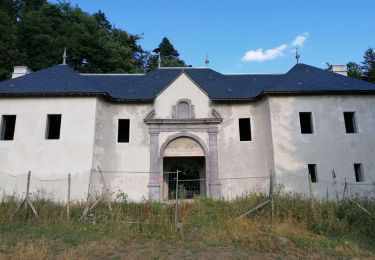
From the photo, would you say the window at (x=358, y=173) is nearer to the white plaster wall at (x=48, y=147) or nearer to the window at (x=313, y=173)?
the window at (x=313, y=173)

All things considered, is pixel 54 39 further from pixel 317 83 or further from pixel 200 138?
pixel 317 83

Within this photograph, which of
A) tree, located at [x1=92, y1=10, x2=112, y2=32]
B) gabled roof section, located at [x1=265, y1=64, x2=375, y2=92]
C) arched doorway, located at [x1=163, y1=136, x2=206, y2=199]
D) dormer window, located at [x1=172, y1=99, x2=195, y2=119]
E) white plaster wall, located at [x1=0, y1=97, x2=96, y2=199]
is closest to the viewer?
white plaster wall, located at [x1=0, y1=97, x2=96, y2=199]

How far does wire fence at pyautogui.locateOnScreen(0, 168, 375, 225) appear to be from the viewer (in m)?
11.9

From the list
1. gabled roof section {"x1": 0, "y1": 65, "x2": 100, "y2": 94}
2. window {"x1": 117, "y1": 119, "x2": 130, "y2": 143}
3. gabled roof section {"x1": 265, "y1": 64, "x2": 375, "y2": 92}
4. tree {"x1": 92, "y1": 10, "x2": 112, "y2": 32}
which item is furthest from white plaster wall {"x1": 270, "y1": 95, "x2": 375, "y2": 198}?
tree {"x1": 92, "y1": 10, "x2": 112, "y2": 32}

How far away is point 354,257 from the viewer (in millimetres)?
7797

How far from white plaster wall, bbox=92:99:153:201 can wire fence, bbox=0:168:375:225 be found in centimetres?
5

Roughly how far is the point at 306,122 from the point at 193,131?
6.50 meters

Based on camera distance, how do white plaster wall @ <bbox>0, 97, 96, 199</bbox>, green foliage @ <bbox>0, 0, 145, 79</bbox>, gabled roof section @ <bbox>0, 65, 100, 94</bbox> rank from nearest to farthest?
white plaster wall @ <bbox>0, 97, 96, 199</bbox> < gabled roof section @ <bbox>0, 65, 100, 94</bbox> < green foliage @ <bbox>0, 0, 145, 79</bbox>

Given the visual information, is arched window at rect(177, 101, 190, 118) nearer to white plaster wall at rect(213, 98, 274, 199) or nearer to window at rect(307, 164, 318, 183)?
white plaster wall at rect(213, 98, 274, 199)

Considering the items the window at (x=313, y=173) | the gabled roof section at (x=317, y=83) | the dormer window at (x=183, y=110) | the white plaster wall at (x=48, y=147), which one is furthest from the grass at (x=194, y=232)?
the gabled roof section at (x=317, y=83)

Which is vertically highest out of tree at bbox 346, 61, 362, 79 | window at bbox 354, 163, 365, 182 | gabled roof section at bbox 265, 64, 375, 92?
tree at bbox 346, 61, 362, 79

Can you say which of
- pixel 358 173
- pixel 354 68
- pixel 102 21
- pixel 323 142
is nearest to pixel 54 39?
pixel 102 21

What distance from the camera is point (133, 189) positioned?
16188mm

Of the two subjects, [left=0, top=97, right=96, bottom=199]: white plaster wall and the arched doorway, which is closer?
[left=0, top=97, right=96, bottom=199]: white plaster wall
